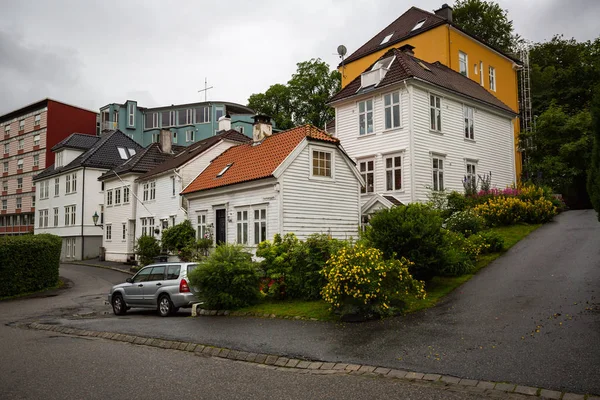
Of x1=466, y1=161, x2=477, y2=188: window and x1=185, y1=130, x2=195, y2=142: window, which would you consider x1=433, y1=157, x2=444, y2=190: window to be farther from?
x1=185, y1=130, x2=195, y2=142: window

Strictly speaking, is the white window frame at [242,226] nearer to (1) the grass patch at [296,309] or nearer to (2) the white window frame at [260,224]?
(2) the white window frame at [260,224]

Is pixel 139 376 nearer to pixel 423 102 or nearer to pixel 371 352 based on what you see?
pixel 371 352

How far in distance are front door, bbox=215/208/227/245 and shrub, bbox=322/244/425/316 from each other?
1370 centimetres

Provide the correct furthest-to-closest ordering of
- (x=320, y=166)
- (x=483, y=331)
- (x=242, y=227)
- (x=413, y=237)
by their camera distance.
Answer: (x=242, y=227) → (x=320, y=166) → (x=413, y=237) → (x=483, y=331)

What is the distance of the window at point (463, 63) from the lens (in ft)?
108

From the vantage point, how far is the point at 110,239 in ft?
135

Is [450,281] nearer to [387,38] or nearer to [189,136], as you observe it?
[387,38]

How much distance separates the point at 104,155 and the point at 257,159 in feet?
93.9

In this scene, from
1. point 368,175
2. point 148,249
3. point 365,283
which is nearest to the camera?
point 365,283

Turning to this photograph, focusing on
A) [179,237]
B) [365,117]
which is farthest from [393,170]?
[179,237]

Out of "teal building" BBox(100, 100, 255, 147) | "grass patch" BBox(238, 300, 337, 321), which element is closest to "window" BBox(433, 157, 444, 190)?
"grass patch" BBox(238, 300, 337, 321)

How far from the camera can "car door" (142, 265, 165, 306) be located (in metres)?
16.2

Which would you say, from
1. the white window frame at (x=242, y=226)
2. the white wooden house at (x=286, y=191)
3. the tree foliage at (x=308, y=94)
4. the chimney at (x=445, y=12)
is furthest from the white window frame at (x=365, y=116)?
the tree foliage at (x=308, y=94)

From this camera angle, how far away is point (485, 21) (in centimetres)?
4412
